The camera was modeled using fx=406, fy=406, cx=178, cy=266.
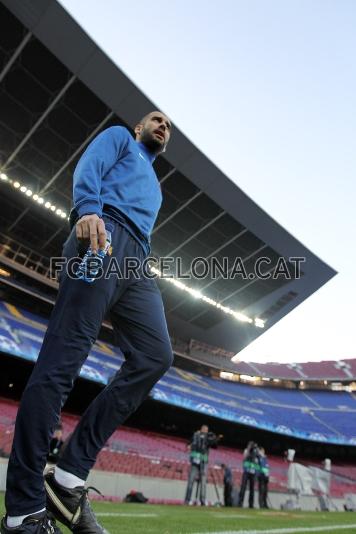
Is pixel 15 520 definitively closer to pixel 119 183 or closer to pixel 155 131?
pixel 119 183

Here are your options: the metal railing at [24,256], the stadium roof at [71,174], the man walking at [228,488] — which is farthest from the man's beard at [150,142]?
the metal railing at [24,256]

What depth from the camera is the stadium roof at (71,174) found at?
1542cm

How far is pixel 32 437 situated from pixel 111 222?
3.24ft

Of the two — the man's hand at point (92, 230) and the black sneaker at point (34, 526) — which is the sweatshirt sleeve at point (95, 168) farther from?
the black sneaker at point (34, 526)

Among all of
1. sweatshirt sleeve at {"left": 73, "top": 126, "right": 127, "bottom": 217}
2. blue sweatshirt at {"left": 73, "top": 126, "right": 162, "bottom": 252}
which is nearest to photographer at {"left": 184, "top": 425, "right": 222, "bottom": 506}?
blue sweatshirt at {"left": 73, "top": 126, "right": 162, "bottom": 252}

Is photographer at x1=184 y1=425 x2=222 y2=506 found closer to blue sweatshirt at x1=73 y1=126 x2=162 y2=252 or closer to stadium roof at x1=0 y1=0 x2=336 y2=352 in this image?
blue sweatshirt at x1=73 y1=126 x2=162 y2=252

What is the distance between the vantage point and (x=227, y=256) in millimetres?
26172

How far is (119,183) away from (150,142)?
479 millimetres

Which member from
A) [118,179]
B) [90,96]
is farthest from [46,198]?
[118,179]

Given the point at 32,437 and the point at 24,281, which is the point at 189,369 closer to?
the point at 24,281

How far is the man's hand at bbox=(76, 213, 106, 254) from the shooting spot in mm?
Result: 1678

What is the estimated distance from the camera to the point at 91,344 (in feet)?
5.89

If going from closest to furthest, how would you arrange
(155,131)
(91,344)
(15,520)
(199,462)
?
(15,520), (91,344), (155,131), (199,462)

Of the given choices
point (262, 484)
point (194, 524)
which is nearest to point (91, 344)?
point (194, 524)
